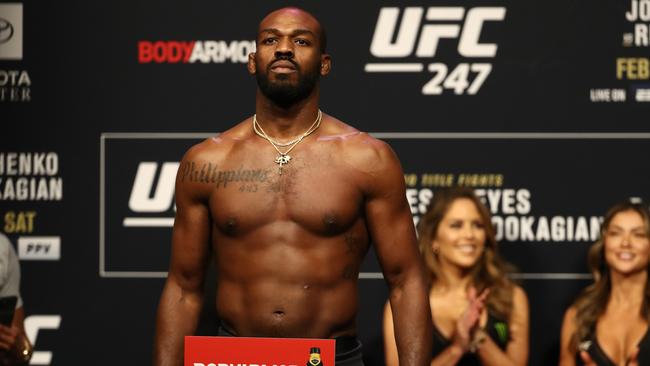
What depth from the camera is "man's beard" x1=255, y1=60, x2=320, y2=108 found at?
2709 millimetres

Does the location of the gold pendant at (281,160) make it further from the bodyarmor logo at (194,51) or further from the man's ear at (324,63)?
the bodyarmor logo at (194,51)

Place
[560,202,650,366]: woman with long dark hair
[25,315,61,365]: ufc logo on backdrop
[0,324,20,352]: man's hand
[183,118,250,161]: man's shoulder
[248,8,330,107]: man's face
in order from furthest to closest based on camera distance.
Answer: [25,315,61,365]: ufc logo on backdrop < [560,202,650,366]: woman with long dark hair < [0,324,20,352]: man's hand < [183,118,250,161]: man's shoulder < [248,8,330,107]: man's face

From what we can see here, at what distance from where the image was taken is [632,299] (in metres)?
4.06

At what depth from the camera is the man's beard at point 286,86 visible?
2.71 metres

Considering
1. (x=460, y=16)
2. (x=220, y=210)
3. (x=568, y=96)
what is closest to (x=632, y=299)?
(x=568, y=96)

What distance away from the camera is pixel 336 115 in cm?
438

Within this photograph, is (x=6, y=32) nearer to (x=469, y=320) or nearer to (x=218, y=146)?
(x=218, y=146)

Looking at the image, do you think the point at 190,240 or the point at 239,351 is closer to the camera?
the point at 239,351

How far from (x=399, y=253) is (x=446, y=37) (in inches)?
69.4

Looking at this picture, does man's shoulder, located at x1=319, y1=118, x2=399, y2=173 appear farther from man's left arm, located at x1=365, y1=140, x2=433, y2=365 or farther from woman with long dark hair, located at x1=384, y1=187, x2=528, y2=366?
woman with long dark hair, located at x1=384, y1=187, x2=528, y2=366

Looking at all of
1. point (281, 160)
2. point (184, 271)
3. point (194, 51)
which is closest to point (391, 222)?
point (281, 160)

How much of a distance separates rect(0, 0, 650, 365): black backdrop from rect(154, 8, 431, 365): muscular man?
1570mm

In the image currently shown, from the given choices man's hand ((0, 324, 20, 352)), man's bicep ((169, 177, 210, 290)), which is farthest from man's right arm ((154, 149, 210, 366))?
man's hand ((0, 324, 20, 352))

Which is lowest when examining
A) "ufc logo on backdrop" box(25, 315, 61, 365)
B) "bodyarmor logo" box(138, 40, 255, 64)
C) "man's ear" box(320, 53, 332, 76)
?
"ufc logo on backdrop" box(25, 315, 61, 365)
